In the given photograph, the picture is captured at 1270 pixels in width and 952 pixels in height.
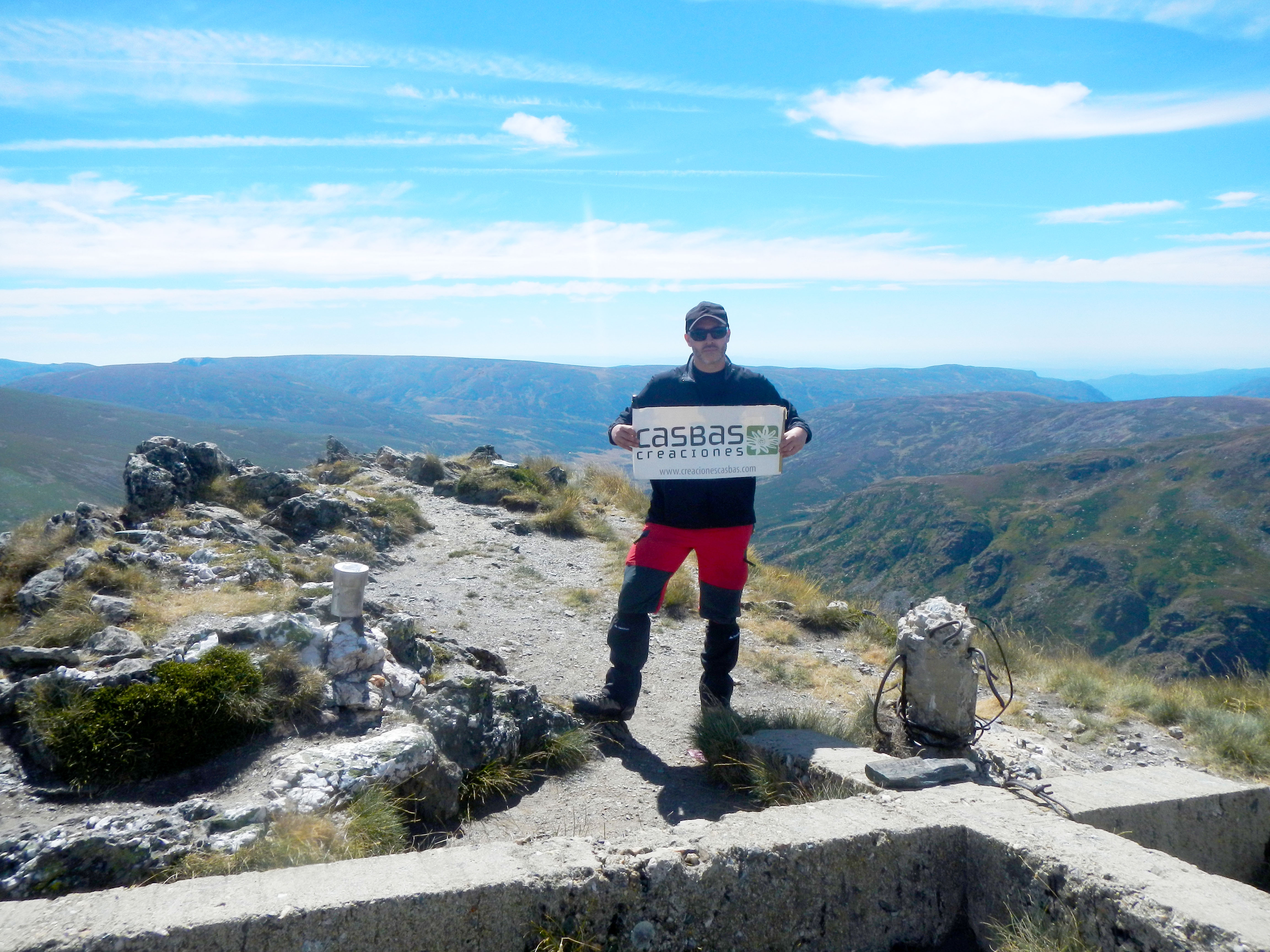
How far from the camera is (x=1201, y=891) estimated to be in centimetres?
251

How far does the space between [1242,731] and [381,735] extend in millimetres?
5871

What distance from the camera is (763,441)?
504 cm

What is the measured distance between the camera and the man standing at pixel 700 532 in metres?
4.89

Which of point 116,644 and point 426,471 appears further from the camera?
point 426,471

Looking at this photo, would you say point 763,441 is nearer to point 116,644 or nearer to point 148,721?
point 148,721

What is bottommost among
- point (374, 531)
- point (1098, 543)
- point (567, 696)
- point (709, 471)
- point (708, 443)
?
point (1098, 543)

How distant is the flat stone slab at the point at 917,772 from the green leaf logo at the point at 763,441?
2.01 m

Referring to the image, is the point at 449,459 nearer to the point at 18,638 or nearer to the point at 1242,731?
the point at 18,638

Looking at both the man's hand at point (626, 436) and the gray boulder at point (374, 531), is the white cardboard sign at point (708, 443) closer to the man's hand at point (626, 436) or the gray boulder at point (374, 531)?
the man's hand at point (626, 436)

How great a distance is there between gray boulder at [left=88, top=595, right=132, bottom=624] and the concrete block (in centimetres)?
584

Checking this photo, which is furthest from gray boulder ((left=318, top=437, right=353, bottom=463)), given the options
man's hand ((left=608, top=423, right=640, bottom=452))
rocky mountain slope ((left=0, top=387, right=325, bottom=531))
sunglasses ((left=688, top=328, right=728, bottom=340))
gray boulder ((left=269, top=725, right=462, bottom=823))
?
gray boulder ((left=269, top=725, right=462, bottom=823))

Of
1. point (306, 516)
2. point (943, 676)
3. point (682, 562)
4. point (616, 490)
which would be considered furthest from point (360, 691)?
point (616, 490)

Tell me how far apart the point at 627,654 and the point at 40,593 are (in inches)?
180

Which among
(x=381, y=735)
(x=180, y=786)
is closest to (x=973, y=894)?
(x=381, y=735)
